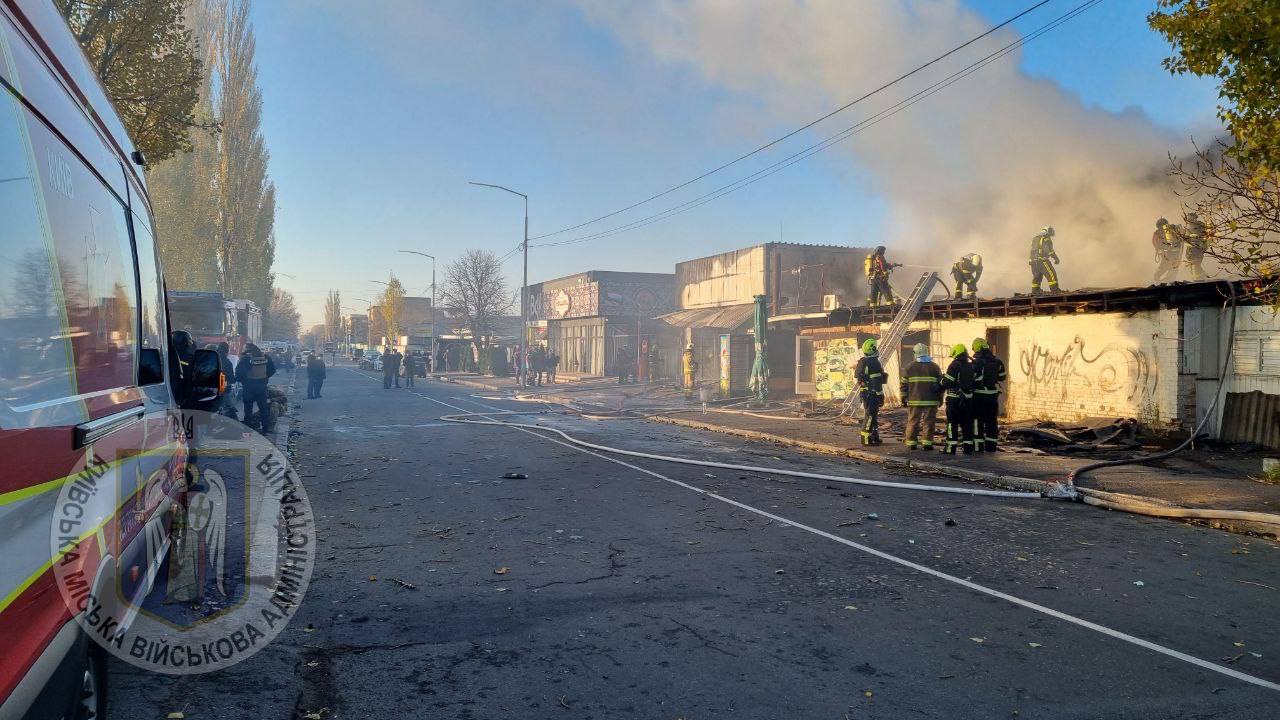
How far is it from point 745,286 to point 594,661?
105ft

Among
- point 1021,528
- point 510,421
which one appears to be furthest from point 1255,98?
point 510,421

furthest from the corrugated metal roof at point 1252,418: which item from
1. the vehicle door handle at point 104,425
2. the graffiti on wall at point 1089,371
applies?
the vehicle door handle at point 104,425

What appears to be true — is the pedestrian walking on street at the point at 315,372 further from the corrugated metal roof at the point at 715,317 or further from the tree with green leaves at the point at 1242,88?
the tree with green leaves at the point at 1242,88

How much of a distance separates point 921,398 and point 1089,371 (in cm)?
491

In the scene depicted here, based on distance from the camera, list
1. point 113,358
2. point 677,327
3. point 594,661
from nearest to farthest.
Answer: point 113,358
point 594,661
point 677,327

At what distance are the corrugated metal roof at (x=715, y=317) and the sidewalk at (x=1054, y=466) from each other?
13.2m

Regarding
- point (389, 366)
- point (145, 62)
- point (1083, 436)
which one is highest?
point (145, 62)

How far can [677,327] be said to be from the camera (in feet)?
126

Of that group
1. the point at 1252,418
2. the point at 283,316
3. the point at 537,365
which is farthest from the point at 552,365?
the point at 283,316

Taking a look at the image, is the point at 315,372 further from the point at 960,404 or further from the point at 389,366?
the point at 960,404

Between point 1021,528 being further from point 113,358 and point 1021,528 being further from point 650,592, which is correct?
point 113,358

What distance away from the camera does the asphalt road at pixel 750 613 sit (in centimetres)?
384

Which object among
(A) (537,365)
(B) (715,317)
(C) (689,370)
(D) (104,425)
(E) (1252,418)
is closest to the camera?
(D) (104,425)

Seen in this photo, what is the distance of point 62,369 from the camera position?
7.20ft
